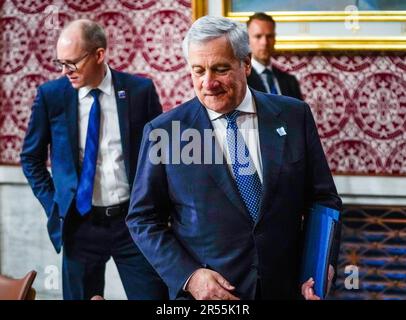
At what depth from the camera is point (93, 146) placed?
203 cm

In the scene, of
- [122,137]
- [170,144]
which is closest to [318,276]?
[170,144]

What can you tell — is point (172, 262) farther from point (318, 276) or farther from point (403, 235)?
point (403, 235)

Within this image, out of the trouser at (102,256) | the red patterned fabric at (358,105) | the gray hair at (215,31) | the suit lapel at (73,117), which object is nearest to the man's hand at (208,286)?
the gray hair at (215,31)

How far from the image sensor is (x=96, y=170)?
2043 mm

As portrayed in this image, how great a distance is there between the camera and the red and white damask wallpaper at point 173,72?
244cm

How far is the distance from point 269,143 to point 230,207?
0.48ft

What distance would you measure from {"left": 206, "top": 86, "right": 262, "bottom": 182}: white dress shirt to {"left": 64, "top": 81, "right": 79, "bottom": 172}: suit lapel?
75cm

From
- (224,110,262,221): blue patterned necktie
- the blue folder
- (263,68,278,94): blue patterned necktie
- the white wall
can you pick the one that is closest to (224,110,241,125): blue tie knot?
(224,110,262,221): blue patterned necktie

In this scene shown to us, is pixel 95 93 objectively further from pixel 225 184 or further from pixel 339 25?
pixel 339 25

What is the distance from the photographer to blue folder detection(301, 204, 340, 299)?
4.31ft

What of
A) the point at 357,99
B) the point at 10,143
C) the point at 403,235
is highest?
the point at 357,99

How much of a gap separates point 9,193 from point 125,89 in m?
0.88

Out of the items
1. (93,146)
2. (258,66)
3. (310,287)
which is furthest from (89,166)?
(310,287)
